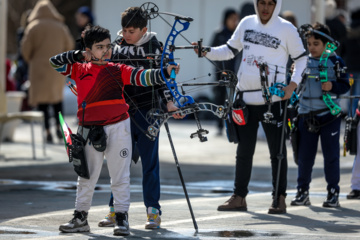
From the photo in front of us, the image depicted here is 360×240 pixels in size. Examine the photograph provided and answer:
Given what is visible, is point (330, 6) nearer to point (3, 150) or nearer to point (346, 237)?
point (3, 150)

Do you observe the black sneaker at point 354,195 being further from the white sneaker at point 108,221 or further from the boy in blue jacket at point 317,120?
the white sneaker at point 108,221

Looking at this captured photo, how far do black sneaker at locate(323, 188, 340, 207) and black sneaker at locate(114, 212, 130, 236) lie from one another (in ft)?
8.22

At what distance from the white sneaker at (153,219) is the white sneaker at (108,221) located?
30 cm

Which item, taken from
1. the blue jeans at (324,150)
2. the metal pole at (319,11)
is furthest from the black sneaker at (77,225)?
the metal pole at (319,11)

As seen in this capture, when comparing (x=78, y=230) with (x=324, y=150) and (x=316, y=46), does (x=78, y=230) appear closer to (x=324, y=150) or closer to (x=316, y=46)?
(x=324, y=150)

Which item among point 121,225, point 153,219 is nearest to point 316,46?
point 153,219

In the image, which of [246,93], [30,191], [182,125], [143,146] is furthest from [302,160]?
[182,125]

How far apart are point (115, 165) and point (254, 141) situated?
184cm

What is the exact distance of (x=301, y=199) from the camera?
9.29m

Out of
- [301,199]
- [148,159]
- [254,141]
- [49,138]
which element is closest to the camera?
[148,159]

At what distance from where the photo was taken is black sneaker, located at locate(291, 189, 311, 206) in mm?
9281

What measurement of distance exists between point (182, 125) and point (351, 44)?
13.7 ft

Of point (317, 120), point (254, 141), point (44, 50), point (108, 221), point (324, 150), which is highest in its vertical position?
point (44, 50)

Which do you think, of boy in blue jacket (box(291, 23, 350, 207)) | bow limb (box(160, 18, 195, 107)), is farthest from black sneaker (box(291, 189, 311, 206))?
bow limb (box(160, 18, 195, 107))
